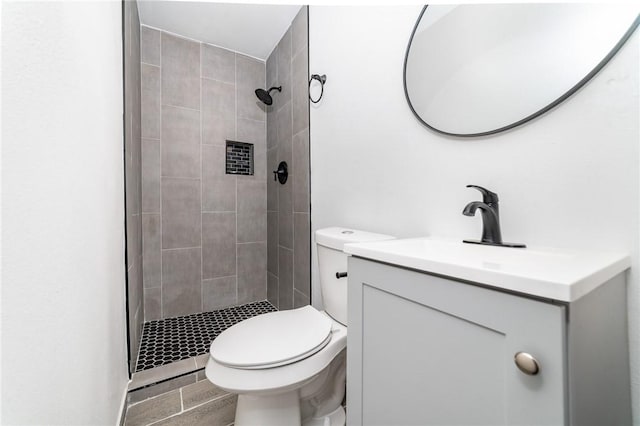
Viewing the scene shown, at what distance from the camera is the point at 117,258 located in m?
1.04

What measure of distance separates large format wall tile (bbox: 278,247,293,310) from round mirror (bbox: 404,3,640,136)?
138 cm

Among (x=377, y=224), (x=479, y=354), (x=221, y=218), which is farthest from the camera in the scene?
(x=221, y=218)

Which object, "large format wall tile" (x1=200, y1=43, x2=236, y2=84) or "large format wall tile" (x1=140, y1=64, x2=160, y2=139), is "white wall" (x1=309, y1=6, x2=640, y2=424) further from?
"large format wall tile" (x1=140, y1=64, x2=160, y2=139)

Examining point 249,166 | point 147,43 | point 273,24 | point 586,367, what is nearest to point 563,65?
point 586,367

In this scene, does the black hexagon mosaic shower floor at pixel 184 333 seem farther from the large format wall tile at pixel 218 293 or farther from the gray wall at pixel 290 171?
the gray wall at pixel 290 171

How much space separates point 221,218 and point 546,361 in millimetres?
2165

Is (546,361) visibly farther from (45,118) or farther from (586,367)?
(45,118)

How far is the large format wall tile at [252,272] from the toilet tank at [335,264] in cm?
126

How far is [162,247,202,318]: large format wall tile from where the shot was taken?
1.98m

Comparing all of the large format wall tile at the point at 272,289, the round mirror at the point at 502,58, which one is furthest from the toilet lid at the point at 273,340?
the large format wall tile at the point at 272,289

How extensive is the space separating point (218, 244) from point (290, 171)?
893mm

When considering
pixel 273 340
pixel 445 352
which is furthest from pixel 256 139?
pixel 445 352

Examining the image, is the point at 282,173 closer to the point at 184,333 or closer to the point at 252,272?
the point at 252,272

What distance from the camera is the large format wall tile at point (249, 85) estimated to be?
223 centimetres
